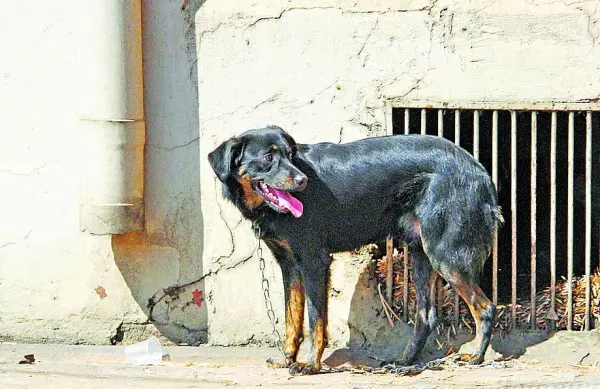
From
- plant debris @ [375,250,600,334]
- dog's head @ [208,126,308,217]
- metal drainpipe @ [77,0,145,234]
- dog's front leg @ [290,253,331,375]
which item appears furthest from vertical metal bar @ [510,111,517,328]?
metal drainpipe @ [77,0,145,234]

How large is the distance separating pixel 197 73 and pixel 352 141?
1094 millimetres

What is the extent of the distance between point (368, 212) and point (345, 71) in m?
0.98

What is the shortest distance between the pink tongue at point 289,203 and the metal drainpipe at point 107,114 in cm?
113

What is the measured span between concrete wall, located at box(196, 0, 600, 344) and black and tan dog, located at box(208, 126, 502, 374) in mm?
525

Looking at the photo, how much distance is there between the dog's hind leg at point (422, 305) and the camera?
6.80 meters

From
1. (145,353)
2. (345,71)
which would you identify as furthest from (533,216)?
(145,353)

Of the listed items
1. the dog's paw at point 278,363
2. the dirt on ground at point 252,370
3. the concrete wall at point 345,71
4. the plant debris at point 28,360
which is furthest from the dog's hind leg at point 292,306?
the plant debris at point 28,360

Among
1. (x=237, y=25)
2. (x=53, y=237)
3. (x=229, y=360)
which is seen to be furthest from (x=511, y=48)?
(x=53, y=237)

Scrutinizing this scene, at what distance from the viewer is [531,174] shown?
6988 mm

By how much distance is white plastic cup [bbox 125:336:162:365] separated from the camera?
696cm

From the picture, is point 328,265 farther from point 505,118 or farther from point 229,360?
point 505,118

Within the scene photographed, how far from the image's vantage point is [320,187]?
6512mm

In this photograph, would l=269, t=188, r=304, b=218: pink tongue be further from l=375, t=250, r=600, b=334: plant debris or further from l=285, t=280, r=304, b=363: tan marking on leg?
l=375, t=250, r=600, b=334: plant debris

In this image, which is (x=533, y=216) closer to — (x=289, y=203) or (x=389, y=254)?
(x=389, y=254)
